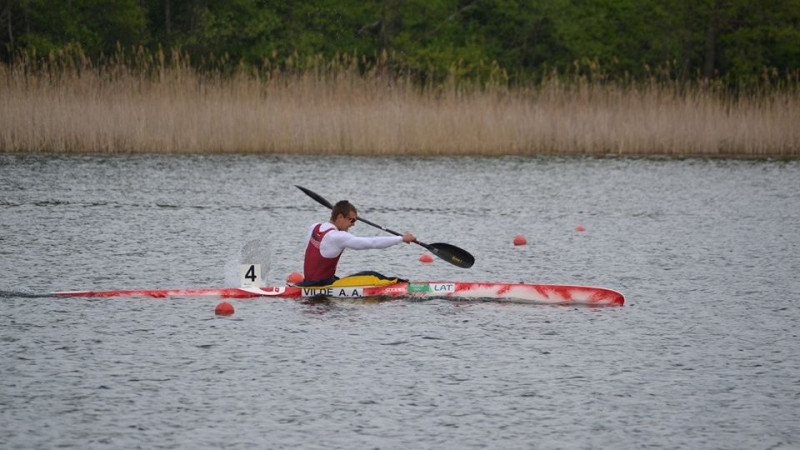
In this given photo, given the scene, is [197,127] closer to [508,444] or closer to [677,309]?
[677,309]

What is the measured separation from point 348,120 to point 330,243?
13029 mm

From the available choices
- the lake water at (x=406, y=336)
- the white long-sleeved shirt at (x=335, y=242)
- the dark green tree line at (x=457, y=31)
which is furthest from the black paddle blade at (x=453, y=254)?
the dark green tree line at (x=457, y=31)

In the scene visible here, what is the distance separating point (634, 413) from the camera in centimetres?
770

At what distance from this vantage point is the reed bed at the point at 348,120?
23234 mm

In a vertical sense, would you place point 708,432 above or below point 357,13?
below

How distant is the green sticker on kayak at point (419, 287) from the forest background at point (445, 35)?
21.8 meters

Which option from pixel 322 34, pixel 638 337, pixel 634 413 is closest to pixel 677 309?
pixel 638 337

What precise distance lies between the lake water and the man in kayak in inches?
12.8

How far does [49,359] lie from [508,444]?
3567mm

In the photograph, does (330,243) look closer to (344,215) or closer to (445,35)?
(344,215)

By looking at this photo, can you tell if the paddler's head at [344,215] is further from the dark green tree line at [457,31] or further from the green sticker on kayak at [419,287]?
the dark green tree line at [457,31]

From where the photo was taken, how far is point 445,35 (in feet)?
123

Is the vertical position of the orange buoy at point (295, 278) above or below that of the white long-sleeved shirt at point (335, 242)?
below

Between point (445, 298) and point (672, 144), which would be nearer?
point (445, 298)
